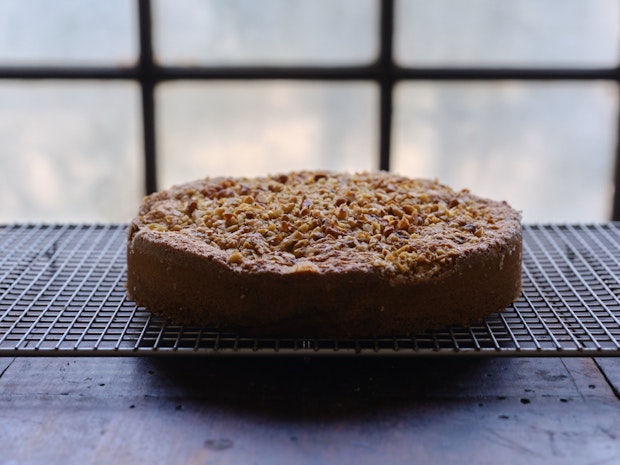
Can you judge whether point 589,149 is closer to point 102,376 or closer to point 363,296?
point 363,296

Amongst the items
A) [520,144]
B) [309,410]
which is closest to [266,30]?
[520,144]

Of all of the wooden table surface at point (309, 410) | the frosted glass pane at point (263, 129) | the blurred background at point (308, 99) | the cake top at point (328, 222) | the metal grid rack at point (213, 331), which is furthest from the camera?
the frosted glass pane at point (263, 129)

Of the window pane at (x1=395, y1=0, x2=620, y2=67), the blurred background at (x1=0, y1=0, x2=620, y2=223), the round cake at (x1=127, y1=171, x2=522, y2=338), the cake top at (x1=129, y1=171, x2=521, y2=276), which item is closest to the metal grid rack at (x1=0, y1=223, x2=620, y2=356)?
the round cake at (x1=127, y1=171, x2=522, y2=338)

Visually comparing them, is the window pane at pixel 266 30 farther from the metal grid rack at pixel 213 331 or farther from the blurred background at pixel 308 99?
the metal grid rack at pixel 213 331

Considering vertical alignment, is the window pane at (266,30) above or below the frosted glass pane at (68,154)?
above

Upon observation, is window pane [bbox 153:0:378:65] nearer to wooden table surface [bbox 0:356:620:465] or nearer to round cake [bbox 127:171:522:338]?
round cake [bbox 127:171:522:338]

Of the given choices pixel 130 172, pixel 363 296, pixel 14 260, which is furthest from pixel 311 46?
pixel 363 296

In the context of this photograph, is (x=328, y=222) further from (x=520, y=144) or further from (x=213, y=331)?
(x=520, y=144)

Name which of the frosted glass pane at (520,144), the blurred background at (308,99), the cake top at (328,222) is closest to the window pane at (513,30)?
the blurred background at (308,99)
